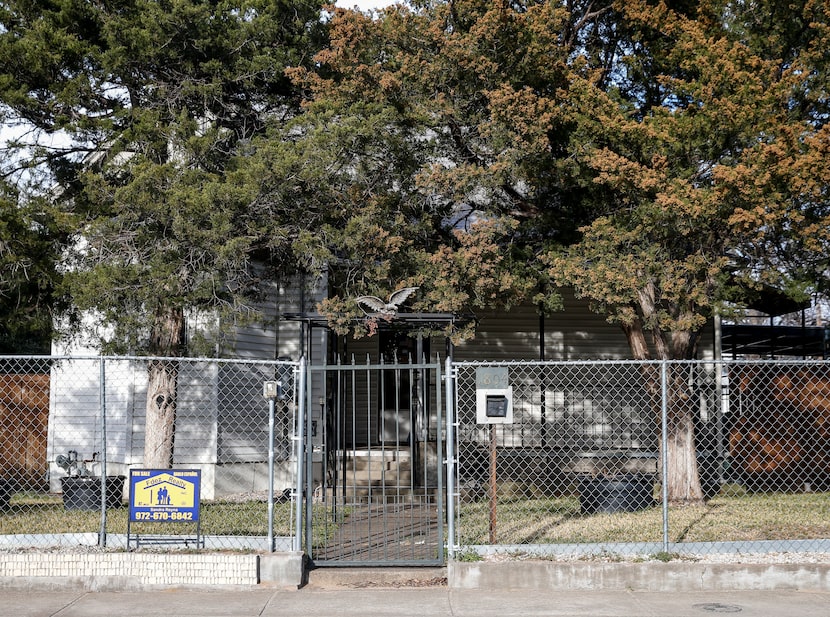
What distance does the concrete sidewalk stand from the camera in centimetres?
717

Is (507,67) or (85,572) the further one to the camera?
(507,67)

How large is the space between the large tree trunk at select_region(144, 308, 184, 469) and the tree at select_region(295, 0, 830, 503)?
275cm

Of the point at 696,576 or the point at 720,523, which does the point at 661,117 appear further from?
the point at 696,576

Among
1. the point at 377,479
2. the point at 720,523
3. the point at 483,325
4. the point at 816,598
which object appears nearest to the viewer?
the point at 816,598

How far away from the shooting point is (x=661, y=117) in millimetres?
11203

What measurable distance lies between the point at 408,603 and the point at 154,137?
7059 millimetres

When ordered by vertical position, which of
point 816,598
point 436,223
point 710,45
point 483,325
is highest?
point 710,45

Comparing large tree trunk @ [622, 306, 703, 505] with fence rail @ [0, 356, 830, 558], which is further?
large tree trunk @ [622, 306, 703, 505]

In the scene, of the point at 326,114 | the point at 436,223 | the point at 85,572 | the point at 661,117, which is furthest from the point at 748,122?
the point at 85,572

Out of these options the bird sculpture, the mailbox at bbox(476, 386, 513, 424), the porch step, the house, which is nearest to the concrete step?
the mailbox at bbox(476, 386, 513, 424)

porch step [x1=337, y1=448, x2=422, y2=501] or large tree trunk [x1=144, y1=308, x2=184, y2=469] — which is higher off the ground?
large tree trunk [x1=144, y1=308, x2=184, y2=469]

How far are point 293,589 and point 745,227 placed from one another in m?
6.53

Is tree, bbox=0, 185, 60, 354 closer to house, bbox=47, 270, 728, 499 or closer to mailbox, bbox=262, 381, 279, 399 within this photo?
house, bbox=47, 270, 728, 499

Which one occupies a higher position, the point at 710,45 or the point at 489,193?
the point at 710,45
